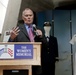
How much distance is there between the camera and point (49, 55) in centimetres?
485

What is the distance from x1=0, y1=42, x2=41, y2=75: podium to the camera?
2.10 m

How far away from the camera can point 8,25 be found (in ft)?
13.9

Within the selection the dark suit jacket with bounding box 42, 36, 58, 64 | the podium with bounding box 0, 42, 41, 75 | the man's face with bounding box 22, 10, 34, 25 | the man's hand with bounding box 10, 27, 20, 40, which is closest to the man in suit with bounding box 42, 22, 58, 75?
the dark suit jacket with bounding box 42, 36, 58, 64

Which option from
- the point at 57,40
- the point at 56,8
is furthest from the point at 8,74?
the point at 56,8

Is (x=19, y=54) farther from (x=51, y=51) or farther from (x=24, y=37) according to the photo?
(x=51, y=51)

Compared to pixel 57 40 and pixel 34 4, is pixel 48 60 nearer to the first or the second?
pixel 57 40

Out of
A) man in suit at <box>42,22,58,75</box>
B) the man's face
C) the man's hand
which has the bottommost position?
man in suit at <box>42,22,58,75</box>

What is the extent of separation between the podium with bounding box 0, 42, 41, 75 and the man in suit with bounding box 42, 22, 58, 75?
248 centimetres

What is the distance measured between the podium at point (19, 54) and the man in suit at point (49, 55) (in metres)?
2.48

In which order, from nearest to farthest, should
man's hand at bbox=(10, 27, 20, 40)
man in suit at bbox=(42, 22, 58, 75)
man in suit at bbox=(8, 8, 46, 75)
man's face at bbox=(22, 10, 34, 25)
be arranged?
man's hand at bbox=(10, 27, 20, 40), man in suit at bbox=(8, 8, 46, 75), man's face at bbox=(22, 10, 34, 25), man in suit at bbox=(42, 22, 58, 75)

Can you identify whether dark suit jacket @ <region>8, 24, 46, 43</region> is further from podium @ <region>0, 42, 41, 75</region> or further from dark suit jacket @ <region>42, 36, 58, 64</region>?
dark suit jacket @ <region>42, 36, 58, 64</region>

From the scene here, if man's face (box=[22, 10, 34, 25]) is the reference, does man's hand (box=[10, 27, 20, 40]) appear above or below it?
below

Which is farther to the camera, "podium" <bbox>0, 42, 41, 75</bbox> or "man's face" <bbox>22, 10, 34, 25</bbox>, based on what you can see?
"man's face" <bbox>22, 10, 34, 25</bbox>

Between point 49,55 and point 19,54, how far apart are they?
2776 mm
